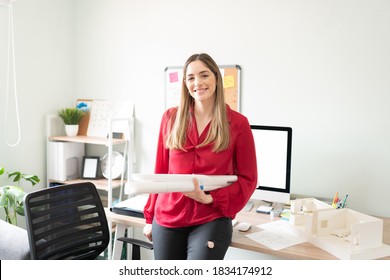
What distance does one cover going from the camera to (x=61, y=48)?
2.96 metres

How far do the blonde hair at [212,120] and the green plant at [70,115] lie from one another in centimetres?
146

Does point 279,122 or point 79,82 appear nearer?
point 279,122

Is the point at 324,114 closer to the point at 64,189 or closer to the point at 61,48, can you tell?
the point at 64,189

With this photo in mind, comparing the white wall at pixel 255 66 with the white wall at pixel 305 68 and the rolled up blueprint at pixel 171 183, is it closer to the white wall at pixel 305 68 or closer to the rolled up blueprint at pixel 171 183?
the white wall at pixel 305 68

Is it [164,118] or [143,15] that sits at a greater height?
[143,15]

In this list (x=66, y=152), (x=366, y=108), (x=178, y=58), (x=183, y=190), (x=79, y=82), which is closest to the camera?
(x=183, y=190)

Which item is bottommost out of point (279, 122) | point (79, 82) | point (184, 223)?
point (184, 223)

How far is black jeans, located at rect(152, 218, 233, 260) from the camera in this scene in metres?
1.51

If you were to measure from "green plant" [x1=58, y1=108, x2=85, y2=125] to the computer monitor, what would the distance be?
147 cm

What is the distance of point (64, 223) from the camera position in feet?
6.11

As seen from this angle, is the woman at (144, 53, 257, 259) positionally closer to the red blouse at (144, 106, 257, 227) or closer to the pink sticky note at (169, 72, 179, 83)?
the red blouse at (144, 106, 257, 227)

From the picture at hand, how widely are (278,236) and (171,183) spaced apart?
0.63 m
